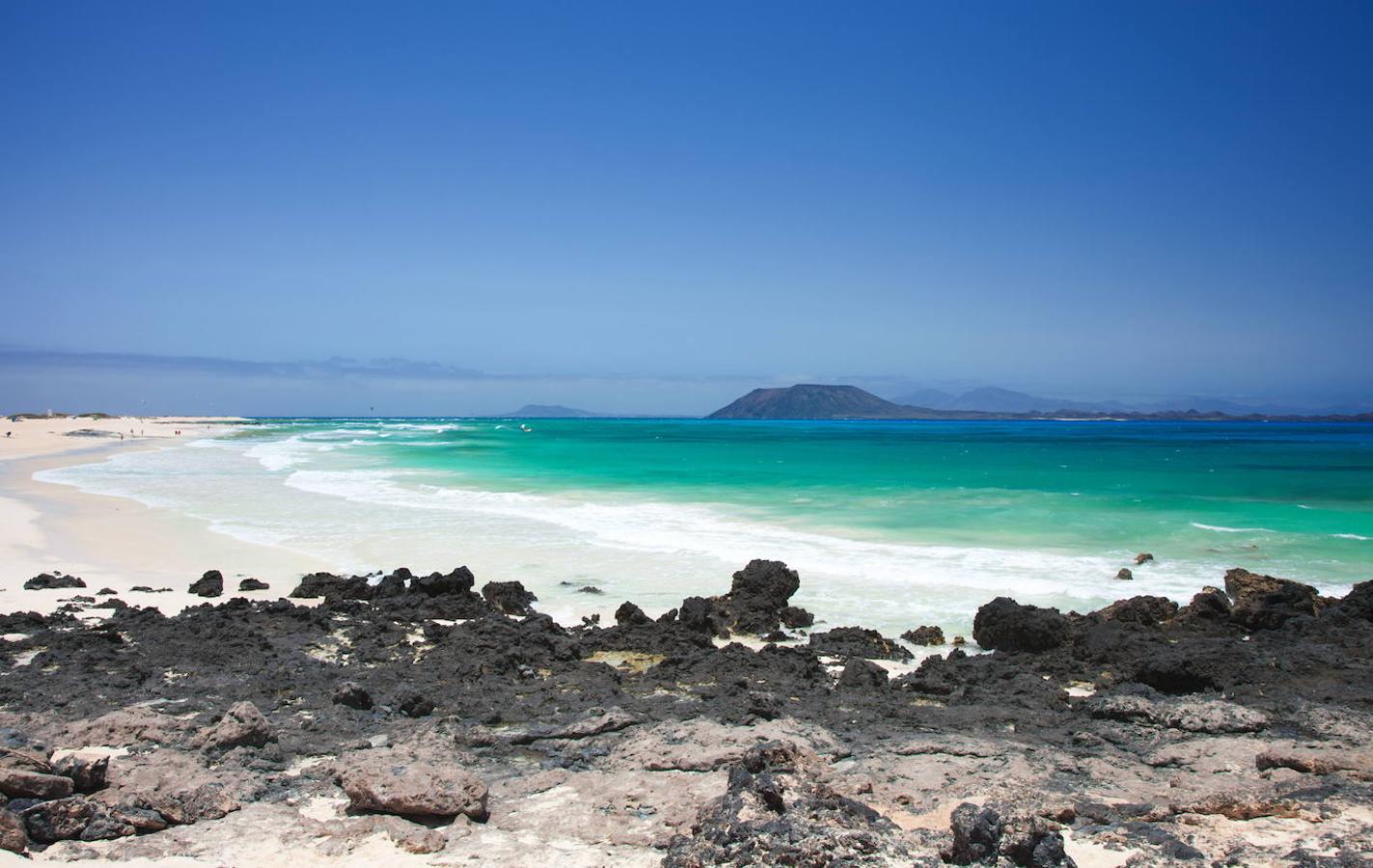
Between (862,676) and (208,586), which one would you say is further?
(208,586)

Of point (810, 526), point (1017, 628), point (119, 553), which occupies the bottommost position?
point (119, 553)

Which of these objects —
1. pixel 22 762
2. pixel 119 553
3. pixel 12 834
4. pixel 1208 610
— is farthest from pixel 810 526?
pixel 12 834

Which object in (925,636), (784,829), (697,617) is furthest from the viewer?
(697,617)

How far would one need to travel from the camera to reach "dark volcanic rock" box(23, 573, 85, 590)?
1066cm

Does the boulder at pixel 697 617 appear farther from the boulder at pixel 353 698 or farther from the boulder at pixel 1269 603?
the boulder at pixel 1269 603

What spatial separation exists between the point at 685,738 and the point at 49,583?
9.60 meters

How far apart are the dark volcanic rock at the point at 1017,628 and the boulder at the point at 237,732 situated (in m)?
6.61

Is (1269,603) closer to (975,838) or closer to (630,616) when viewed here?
(630,616)

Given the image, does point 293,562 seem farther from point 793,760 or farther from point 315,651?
point 793,760

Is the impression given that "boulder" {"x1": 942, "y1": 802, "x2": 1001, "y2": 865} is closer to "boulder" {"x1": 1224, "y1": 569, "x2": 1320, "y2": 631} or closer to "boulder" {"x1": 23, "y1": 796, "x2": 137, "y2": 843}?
"boulder" {"x1": 23, "y1": 796, "x2": 137, "y2": 843}

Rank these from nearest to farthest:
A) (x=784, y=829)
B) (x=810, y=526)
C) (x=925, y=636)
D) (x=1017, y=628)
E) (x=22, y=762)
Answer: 1. (x=784, y=829)
2. (x=22, y=762)
3. (x=1017, y=628)
4. (x=925, y=636)
5. (x=810, y=526)

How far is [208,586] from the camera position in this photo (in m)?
10.8

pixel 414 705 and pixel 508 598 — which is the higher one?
pixel 414 705

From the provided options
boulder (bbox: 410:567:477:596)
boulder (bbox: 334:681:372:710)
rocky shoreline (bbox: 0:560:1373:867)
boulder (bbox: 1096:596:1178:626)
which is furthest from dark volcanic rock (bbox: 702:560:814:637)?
boulder (bbox: 334:681:372:710)
